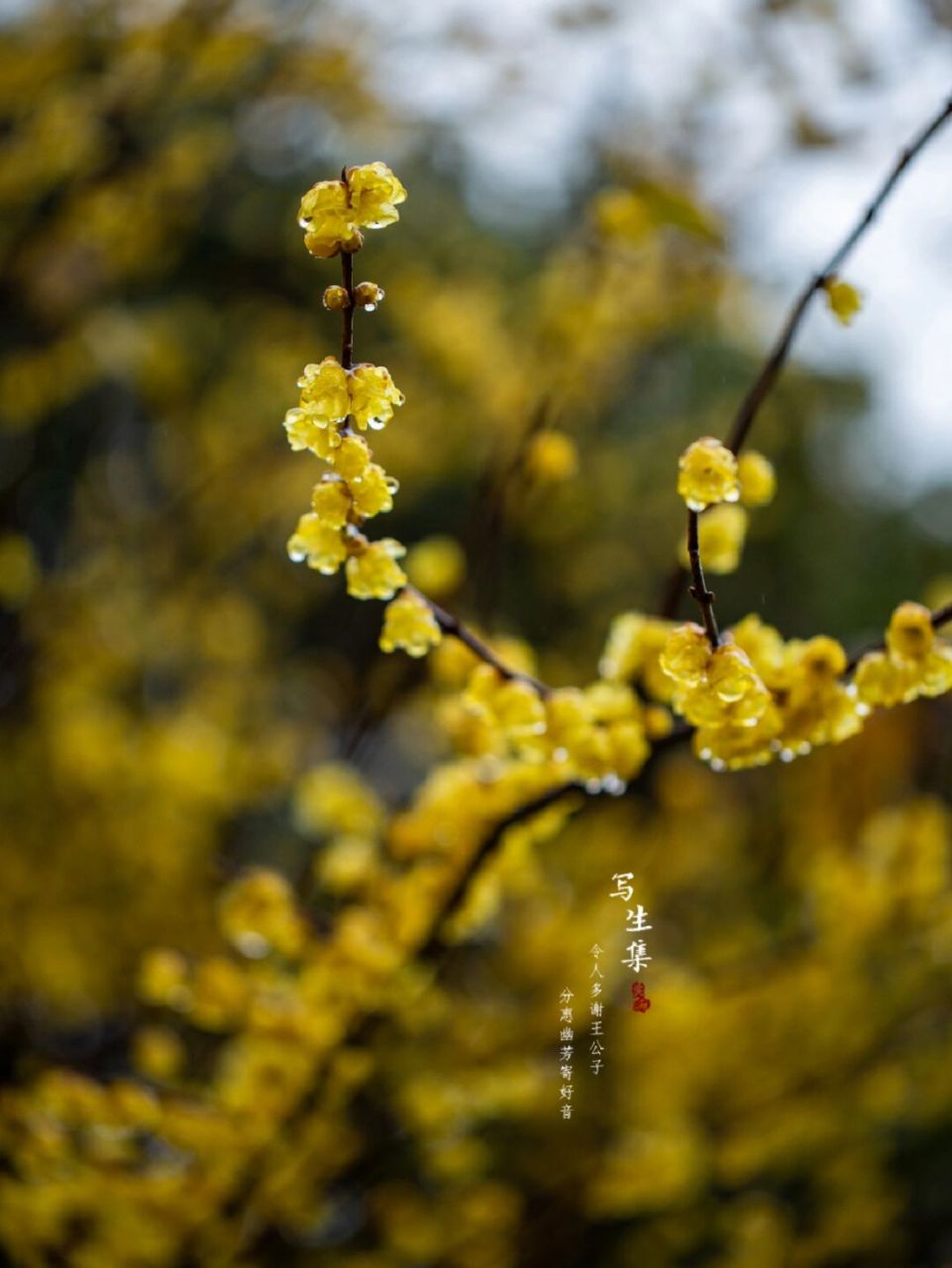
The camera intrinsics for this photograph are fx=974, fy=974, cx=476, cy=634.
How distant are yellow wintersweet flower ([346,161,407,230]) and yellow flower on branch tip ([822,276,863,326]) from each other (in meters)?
0.34

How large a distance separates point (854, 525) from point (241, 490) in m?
2.54

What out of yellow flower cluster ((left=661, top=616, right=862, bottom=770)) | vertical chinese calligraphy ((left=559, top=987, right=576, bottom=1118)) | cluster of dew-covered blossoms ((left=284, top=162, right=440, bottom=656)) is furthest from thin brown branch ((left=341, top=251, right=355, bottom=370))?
vertical chinese calligraphy ((left=559, top=987, right=576, bottom=1118))

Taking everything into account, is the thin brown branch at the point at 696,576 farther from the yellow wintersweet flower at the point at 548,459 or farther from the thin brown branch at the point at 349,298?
the yellow wintersweet flower at the point at 548,459

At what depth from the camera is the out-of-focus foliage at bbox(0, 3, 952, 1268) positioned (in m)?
1.03

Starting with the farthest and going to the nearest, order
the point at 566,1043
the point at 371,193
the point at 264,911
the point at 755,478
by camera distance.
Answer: the point at 566,1043, the point at 264,911, the point at 755,478, the point at 371,193

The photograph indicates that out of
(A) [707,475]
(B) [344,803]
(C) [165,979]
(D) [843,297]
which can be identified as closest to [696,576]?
(A) [707,475]

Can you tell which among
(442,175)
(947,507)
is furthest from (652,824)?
(947,507)

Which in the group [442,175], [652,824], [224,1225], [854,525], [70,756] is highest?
[442,175]

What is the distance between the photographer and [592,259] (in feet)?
5.00

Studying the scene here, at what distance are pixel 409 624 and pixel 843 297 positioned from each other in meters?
0.38

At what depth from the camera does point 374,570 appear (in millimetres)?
596

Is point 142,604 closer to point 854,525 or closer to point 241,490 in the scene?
point 241,490

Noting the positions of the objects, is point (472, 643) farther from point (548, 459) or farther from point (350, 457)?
point (548, 459)

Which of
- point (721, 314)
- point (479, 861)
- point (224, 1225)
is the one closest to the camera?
point (479, 861)
